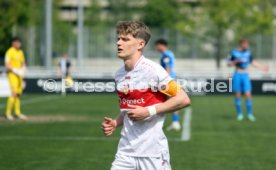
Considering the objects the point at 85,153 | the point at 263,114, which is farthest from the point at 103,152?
the point at 263,114

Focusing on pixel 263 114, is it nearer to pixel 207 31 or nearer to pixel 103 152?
pixel 103 152

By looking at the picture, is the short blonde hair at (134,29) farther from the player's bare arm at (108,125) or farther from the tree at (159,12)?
the tree at (159,12)

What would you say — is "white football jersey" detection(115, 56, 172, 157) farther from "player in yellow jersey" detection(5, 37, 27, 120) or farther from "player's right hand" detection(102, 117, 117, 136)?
"player in yellow jersey" detection(5, 37, 27, 120)

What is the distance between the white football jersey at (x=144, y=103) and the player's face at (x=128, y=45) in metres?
0.15

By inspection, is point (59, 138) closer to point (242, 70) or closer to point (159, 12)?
point (242, 70)

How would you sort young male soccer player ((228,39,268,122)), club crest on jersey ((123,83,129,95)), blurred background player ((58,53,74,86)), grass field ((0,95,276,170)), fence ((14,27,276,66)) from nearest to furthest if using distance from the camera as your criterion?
club crest on jersey ((123,83,129,95))
grass field ((0,95,276,170))
young male soccer player ((228,39,268,122))
blurred background player ((58,53,74,86))
fence ((14,27,276,66))

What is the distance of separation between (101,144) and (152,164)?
25.1 feet

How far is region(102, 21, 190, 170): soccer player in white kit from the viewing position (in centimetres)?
582

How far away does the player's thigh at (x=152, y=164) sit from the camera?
5.89m

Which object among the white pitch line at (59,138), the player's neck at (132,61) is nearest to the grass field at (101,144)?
the white pitch line at (59,138)

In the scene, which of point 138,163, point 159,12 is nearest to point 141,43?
point 138,163

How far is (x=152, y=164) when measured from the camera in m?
5.89

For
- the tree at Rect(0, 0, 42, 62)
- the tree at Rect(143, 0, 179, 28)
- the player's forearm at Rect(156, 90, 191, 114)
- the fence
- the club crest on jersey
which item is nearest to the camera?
the player's forearm at Rect(156, 90, 191, 114)

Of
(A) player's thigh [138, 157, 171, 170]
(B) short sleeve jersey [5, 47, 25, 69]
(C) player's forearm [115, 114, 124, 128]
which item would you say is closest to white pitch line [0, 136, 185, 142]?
(B) short sleeve jersey [5, 47, 25, 69]
